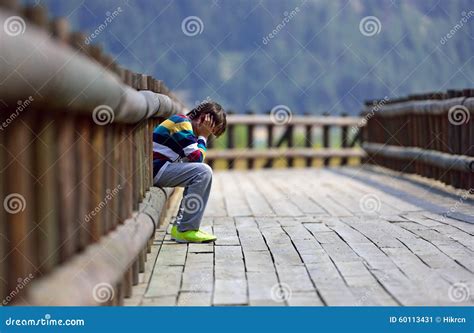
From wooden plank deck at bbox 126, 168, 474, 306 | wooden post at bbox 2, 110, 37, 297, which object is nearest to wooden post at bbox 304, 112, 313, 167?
wooden plank deck at bbox 126, 168, 474, 306

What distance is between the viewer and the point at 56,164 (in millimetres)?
2164

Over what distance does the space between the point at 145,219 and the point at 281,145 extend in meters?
9.76

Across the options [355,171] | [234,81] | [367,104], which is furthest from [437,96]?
[234,81]

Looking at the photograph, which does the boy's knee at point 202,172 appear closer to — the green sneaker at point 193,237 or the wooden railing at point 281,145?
the green sneaker at point 193,237

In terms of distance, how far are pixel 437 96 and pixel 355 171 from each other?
3.11 metres

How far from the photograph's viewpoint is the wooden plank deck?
3.14 metres

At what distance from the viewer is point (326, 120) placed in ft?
42.5

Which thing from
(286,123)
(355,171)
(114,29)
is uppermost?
(114,29)

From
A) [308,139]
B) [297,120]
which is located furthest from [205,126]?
[308,139]

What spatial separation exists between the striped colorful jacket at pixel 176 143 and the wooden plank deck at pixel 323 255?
0.56 metres

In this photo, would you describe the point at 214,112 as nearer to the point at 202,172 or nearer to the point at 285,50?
the point at 202,172

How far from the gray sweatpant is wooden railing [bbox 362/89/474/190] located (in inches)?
133
